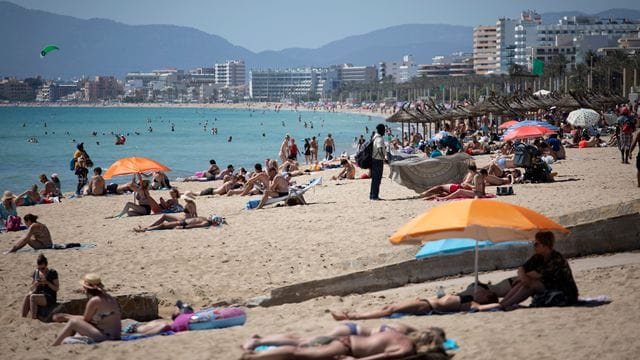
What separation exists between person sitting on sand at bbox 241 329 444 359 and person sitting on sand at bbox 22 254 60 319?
3.62 metres

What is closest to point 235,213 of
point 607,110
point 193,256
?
point 193,256

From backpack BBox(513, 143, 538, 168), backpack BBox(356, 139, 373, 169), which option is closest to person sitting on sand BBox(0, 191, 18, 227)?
backpack BBox(356, 139, 373, 169)

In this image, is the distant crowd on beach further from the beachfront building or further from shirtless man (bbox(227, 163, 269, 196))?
the beachfront building

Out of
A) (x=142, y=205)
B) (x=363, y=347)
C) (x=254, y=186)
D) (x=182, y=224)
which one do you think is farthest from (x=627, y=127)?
(x=363, y=347)

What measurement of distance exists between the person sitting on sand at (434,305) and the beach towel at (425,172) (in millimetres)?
8199

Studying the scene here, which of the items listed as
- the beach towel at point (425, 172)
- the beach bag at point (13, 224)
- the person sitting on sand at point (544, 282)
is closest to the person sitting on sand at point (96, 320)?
the person sitting on sand at point (544, 282)

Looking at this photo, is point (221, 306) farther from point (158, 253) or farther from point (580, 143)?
point (580, 143)

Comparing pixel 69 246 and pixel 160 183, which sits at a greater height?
pixel 69 246

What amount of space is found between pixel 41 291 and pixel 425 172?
8673mm

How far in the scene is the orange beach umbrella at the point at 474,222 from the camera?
7.71m

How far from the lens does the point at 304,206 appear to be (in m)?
16.0

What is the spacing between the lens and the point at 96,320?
7.70 metres

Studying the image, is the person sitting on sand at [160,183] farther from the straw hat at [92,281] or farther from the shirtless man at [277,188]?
the straw hat at [92,281]

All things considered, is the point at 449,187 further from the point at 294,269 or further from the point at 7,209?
the point at 7,209
